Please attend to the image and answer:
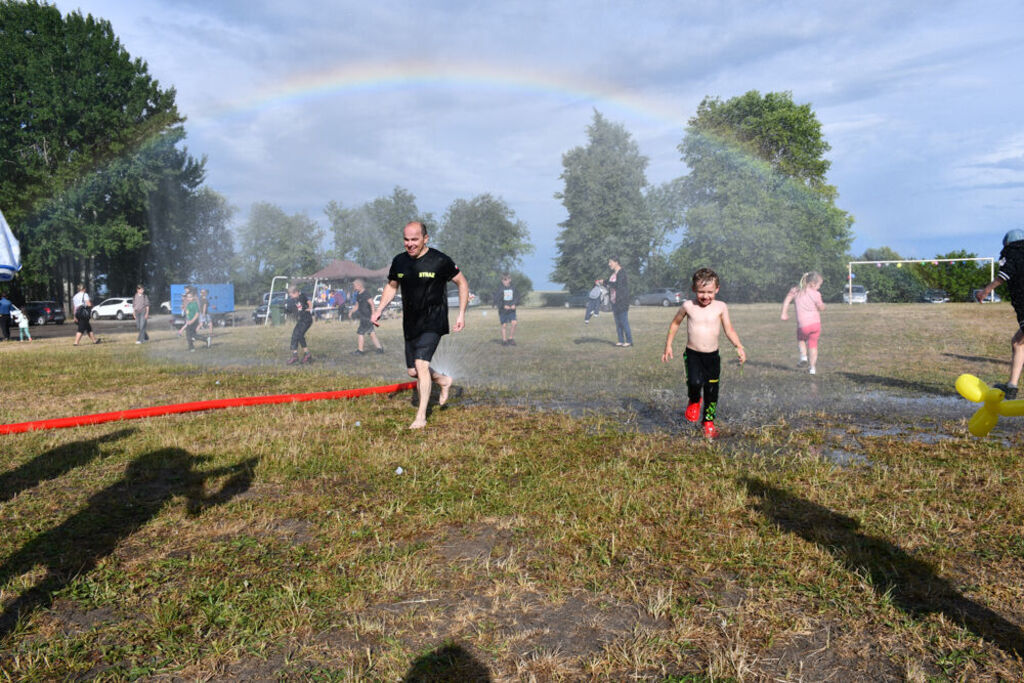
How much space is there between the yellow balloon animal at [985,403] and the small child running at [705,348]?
4.57 m

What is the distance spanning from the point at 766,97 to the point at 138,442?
6311 cm

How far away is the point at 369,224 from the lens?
76250 millimetres

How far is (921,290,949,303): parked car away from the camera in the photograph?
163 feet

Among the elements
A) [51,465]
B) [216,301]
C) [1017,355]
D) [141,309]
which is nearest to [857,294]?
[216,301]

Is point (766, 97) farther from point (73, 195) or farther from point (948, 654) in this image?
point (948, 654)

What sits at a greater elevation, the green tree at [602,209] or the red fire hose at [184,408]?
the green tree at [602,209]

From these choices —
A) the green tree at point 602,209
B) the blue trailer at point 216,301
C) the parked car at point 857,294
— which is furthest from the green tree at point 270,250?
the parked car at point 857,294

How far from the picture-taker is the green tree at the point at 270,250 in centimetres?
6844

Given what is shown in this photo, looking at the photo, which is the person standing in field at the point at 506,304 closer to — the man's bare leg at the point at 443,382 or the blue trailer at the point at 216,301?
the man's bare leg at the point at 443,382

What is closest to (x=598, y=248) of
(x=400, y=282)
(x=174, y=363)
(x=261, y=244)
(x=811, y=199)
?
(x=811, y=199)

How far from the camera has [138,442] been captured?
6.86 metres

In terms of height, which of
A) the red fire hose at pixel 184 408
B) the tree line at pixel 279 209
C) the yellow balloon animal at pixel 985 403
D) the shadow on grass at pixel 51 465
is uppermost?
the tree line at pixel 279 209

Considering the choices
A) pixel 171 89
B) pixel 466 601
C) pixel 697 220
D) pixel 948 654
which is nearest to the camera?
pixel 948 654

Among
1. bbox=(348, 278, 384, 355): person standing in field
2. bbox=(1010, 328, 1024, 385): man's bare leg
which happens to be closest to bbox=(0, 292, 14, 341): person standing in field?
bbox=(348, 278, 384, 355): person standing in field
